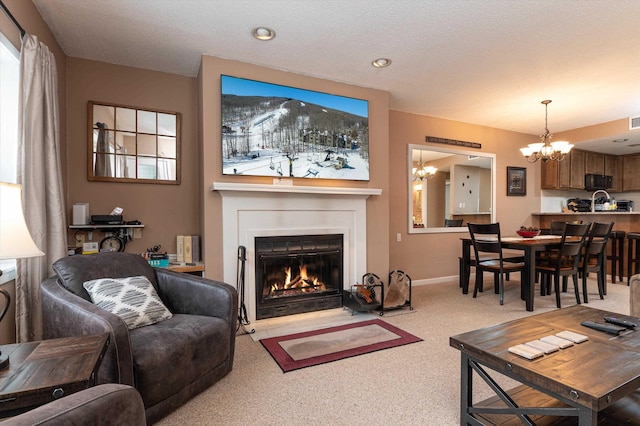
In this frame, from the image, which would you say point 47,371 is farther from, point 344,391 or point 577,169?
point 577,169

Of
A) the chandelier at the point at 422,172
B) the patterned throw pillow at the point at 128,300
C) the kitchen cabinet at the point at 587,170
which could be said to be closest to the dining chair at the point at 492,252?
the chandelier at the point at 422,172

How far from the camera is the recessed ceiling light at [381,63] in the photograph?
134 inches

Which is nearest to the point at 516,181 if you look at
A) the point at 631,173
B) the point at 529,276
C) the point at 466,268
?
the point at 466,268

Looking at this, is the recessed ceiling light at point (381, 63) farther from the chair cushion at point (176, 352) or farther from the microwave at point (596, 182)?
the microwave at point (596, 182)

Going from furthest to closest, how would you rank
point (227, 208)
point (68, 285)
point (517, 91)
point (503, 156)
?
point (503, 156) < point (517, 91) < point (227, 208) < point (68, 285)

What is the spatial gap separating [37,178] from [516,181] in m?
6.93

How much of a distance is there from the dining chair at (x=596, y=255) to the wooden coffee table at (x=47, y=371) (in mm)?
5201

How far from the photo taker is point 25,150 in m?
2.16

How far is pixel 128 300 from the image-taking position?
212 centimetres

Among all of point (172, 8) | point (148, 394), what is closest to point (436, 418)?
point (148, 394)

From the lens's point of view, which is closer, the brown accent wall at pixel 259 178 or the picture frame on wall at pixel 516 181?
the brown accent wall at pixel 259 178

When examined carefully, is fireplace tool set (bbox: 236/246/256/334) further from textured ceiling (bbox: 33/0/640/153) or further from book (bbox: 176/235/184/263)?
textured ceiling (bbox: 33/0/640/153)

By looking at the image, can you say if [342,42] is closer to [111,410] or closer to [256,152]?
[256,152]

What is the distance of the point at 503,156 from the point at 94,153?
6317 mm
